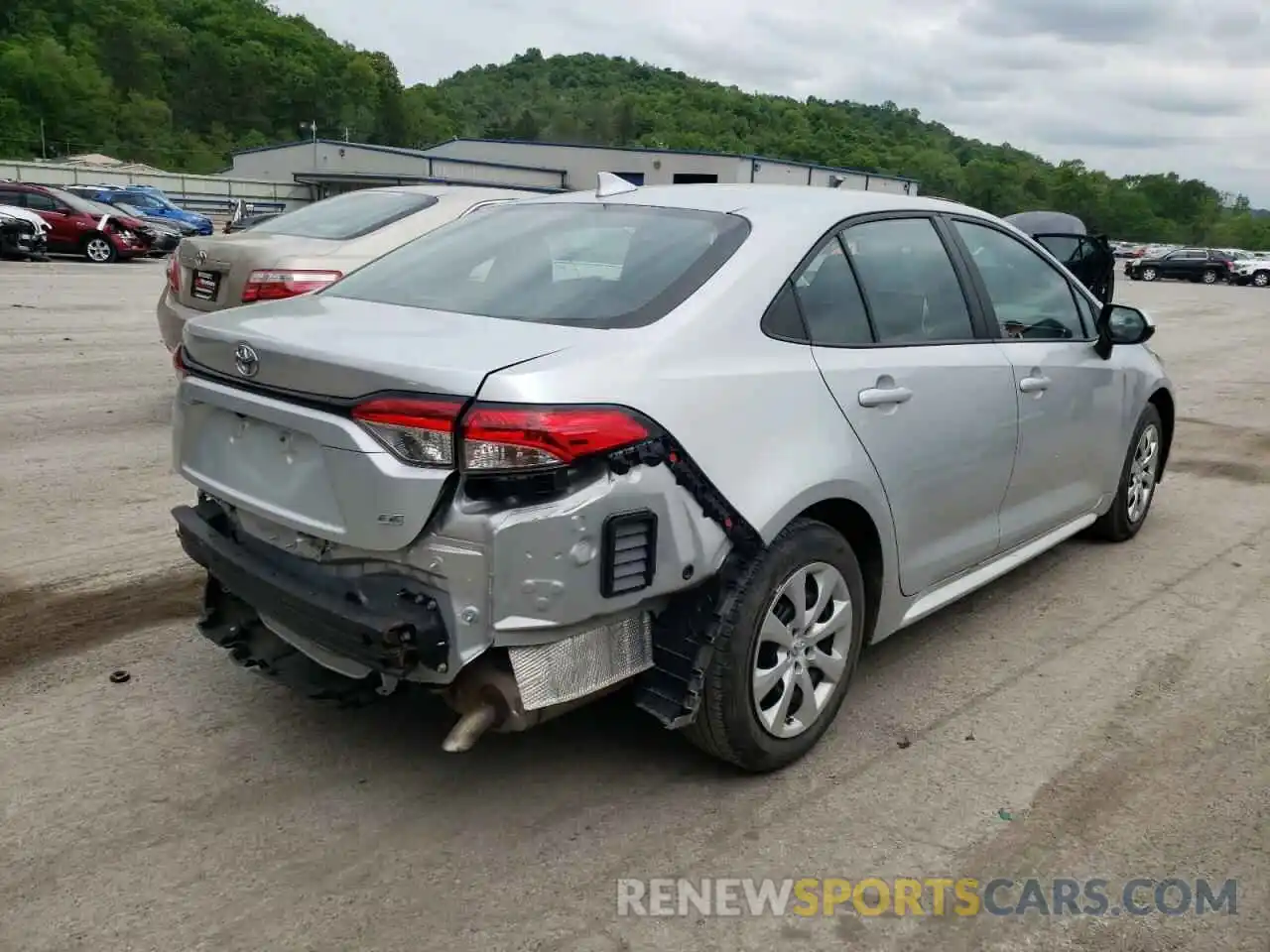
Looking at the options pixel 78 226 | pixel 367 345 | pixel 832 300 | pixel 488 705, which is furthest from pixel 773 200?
pixel 78 226

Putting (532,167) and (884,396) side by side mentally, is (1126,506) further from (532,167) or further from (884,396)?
(532,167)

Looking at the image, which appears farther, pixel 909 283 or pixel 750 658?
pixel 909 283

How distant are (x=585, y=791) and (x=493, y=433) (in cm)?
119

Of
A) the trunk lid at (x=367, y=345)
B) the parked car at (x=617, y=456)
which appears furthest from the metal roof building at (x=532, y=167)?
the trunk lid at (x=367, y=345)

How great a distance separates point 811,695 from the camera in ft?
10.9

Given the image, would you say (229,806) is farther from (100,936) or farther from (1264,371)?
(1264,371)

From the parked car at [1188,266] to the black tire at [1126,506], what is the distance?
152ft

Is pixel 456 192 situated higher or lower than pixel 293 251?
higher

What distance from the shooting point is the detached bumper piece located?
2652mm

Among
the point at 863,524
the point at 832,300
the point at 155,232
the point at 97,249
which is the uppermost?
the point at 832,300

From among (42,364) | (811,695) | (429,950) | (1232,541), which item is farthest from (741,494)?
(42,364)

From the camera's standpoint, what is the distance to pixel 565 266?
133 inches

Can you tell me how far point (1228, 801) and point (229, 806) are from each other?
2.86 metres

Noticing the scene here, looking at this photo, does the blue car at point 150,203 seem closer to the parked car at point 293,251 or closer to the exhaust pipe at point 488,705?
the parked car at point 293,251
